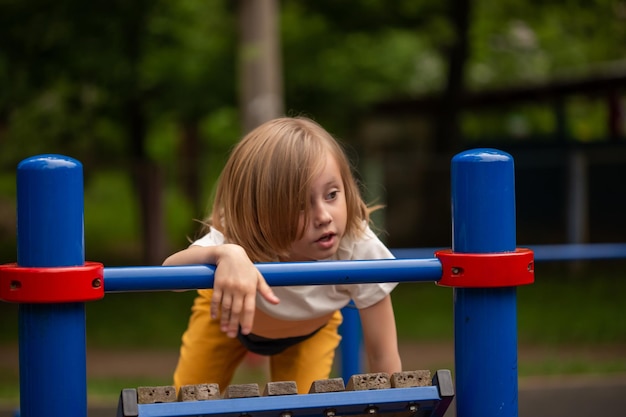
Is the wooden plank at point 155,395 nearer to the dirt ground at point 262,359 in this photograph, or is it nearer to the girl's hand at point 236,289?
the girl's hand at point 236,289

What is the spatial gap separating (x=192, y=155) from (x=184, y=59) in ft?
21.5

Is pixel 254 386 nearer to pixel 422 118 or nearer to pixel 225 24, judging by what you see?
pixel 225 24

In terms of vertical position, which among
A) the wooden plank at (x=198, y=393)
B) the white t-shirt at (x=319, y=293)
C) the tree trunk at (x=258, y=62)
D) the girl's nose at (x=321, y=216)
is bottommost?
the wooden plank at (x=198, y=393)

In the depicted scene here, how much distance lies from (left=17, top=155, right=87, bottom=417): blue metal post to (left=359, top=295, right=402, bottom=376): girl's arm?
83 centimetres

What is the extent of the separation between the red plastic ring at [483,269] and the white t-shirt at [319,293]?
1.69 feet

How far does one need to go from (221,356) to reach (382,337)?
57cm

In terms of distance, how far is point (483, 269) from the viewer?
1677mm

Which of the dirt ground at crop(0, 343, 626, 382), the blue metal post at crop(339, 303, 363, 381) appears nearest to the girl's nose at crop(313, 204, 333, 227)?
the blue metal post at crop(339, 303, 363, 381)

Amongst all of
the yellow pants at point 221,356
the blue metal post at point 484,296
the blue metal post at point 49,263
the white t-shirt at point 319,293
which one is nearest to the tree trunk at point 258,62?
the yellow pants at point 221,356

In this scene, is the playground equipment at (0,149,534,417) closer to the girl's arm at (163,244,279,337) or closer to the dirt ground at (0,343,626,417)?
the girl's arm at (163,244,279,337)

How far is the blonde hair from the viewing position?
2.01 m

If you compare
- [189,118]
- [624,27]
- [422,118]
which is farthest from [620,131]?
[189,118]

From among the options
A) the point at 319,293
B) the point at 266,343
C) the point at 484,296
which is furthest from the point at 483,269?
the point at 266,343

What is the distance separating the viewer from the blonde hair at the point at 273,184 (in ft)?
6.59
